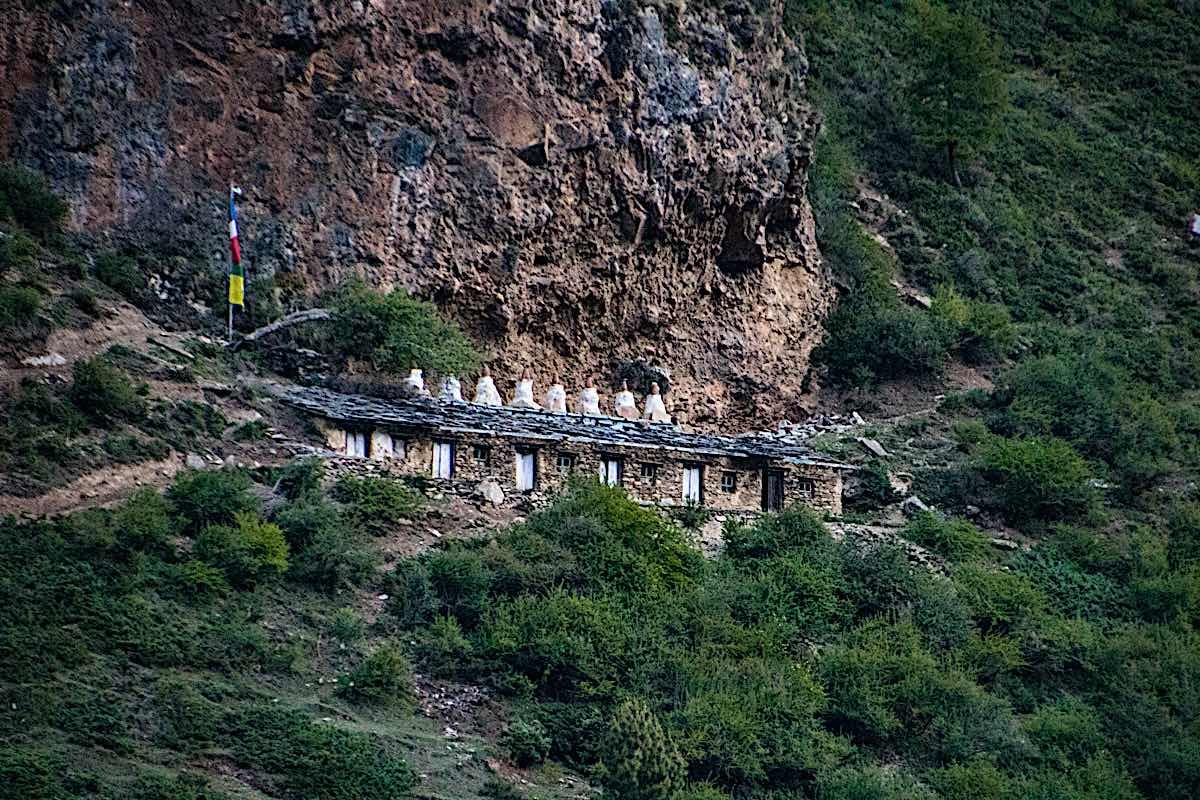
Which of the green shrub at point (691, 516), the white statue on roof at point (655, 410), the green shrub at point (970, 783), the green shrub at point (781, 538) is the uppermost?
the white statue on roof at point (655, 410)

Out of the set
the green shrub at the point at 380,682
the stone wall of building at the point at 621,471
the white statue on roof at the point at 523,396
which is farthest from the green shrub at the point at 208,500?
the white statue on roof at the point at 523,396

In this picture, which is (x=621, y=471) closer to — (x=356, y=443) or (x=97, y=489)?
(x=356, y=443)

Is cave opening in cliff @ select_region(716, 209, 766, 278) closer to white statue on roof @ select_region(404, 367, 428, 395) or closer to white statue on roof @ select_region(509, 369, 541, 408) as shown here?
white statue on roof @ select_region(509, 369, 541, 408)

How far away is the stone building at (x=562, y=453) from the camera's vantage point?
1770 inches

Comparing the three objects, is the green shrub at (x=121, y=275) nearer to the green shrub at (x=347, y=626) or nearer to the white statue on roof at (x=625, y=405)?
the green shrub at (x=347, y=626)

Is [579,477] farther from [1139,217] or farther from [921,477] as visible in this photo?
[1139,217]

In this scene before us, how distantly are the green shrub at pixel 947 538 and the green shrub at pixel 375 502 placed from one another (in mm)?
12507

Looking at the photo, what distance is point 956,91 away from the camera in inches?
2751

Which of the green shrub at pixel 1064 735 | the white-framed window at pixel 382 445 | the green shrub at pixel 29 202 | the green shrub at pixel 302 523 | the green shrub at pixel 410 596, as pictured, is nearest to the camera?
the green shrub at pixel 410 596

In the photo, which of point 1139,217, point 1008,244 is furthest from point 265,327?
point 1139,217

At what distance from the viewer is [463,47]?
5294cm

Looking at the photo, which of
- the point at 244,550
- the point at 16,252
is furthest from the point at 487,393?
the point at 244,550

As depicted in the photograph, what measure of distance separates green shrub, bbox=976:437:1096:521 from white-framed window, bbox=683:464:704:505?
9.01 metres

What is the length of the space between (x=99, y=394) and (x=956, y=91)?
3637 cm
